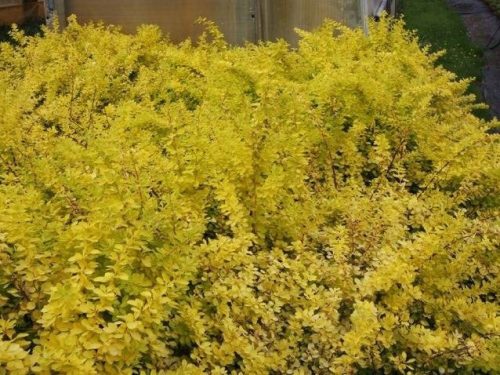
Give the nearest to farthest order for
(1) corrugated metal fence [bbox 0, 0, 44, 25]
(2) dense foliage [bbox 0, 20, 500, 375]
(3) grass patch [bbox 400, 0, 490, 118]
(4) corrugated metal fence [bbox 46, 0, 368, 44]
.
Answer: (2) dense foliage [bbox 0, 20, 500, 375], (4) corrugated metal fence [bbox 46, 0, 368, 44], (3) grass patch [bbox 400, 0, 490, 118], (1) corrugated metal fence [bbox 0, 0, 44, 25]

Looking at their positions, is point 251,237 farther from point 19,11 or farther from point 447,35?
point 19,11

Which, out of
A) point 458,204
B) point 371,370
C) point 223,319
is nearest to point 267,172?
point 223,319

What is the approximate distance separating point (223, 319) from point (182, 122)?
68.6 inches

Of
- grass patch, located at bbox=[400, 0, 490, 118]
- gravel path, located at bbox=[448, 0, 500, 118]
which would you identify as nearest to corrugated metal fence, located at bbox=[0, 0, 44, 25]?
grass patch, located at bbox=[400, 0, 490, 118]

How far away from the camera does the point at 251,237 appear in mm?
2641

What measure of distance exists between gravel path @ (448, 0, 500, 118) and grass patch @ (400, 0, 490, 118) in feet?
0.46

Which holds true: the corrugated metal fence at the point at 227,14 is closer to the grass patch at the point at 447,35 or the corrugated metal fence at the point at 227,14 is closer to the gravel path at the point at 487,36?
the grass patch at the point at 447,35

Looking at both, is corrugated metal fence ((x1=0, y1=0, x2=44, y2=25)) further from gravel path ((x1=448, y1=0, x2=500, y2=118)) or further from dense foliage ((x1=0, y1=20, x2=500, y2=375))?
gravel path ((x1=448, y1=0, x2=500, y2=118))

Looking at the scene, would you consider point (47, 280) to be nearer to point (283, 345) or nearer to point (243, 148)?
point (283, 345)

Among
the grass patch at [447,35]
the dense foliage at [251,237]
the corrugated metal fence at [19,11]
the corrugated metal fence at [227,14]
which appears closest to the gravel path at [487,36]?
the grass patch at [447,35]

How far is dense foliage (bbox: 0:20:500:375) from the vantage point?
2.13 meters

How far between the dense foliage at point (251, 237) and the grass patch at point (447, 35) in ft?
12.3

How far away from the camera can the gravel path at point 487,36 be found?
7.80 metres

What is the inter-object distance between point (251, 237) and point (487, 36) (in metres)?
9.67
